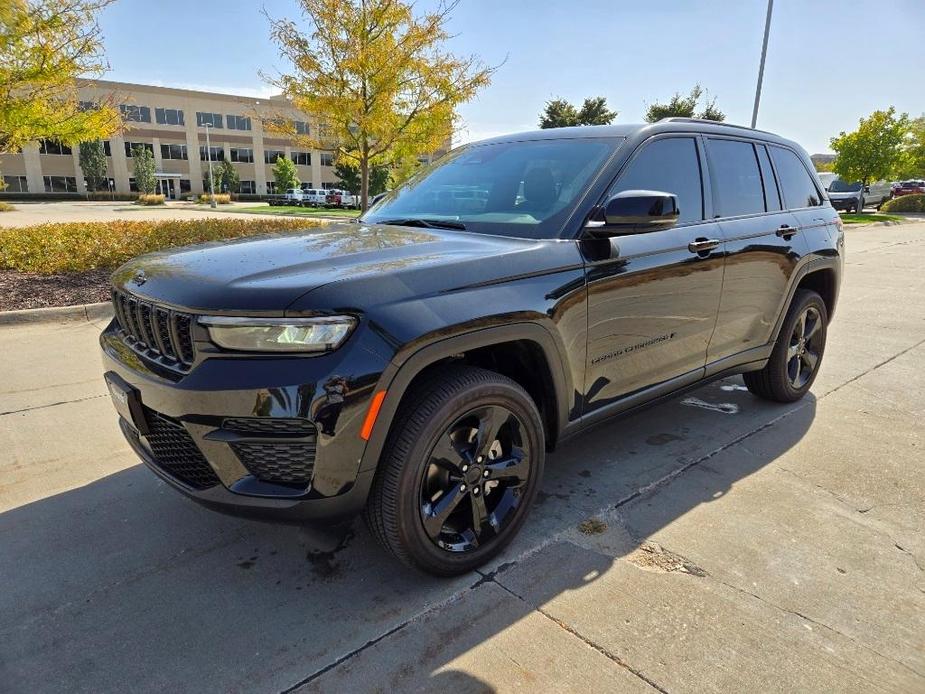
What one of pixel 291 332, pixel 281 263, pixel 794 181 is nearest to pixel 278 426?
pixel 291 332

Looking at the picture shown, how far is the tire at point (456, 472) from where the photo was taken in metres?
2.20

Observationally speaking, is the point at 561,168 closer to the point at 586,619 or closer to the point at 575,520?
the point at 575,520

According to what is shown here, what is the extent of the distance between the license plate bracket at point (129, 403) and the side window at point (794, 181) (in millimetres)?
3973

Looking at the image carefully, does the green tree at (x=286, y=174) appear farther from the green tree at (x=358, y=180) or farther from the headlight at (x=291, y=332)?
the headlight at (x=291, y=332)

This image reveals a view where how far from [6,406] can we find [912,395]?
6.55 meters

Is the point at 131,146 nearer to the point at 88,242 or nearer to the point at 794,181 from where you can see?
the point at 88,242

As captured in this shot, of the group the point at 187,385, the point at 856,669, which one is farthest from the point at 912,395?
the point at 187,385

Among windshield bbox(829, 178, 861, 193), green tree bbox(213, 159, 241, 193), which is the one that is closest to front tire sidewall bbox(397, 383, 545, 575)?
windshield bbox(829, 178, 861, 193)

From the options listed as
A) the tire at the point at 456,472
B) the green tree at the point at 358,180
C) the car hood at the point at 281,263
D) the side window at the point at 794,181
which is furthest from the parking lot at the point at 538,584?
the green tree at the point at 358,180

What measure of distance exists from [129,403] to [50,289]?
6267mm

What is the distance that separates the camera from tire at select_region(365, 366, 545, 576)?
220cm

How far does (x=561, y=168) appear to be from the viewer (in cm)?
312

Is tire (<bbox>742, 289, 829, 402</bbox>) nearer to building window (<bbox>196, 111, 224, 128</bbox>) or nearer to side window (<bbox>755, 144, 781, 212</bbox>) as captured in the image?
side window (<bbox>755, 144, 781, 212</bbox>)

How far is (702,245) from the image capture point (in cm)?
330
